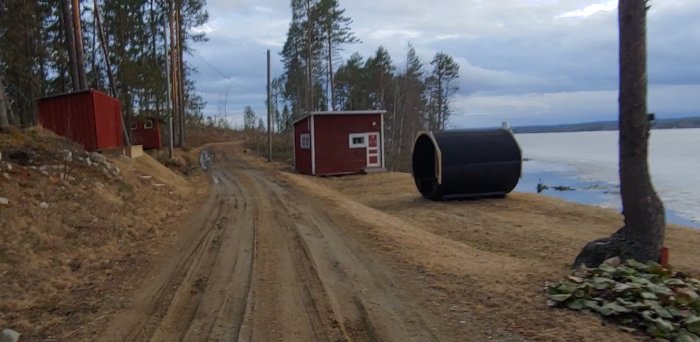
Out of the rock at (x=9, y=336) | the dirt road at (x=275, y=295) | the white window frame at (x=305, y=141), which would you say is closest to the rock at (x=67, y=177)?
the dirt road at (x=275, y=295)

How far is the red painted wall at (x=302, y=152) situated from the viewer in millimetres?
29000

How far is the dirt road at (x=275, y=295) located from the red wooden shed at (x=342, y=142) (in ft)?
59.0

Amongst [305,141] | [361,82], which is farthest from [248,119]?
[305,141]

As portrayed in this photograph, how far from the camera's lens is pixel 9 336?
463 centimetres

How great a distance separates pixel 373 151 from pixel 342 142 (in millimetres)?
1816

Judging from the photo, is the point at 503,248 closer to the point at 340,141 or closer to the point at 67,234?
the point at 67,234

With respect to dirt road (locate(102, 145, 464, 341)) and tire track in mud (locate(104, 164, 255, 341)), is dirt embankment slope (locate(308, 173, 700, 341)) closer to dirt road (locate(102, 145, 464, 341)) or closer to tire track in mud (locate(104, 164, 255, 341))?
dirt road (locate(102, 145, 464, 341))

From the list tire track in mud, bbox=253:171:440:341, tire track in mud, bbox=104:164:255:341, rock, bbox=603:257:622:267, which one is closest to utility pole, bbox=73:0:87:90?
tire track in mud, bbox=104:164:255:341

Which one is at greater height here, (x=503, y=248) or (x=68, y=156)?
(x=68, y=156)

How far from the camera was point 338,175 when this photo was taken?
28750mm

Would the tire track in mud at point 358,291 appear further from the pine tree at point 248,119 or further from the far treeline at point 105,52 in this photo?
the pine tree at point 248,119

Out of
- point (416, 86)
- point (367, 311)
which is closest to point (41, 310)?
point (367, 311)

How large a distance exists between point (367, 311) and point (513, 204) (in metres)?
11.9

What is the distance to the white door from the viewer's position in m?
29.1
